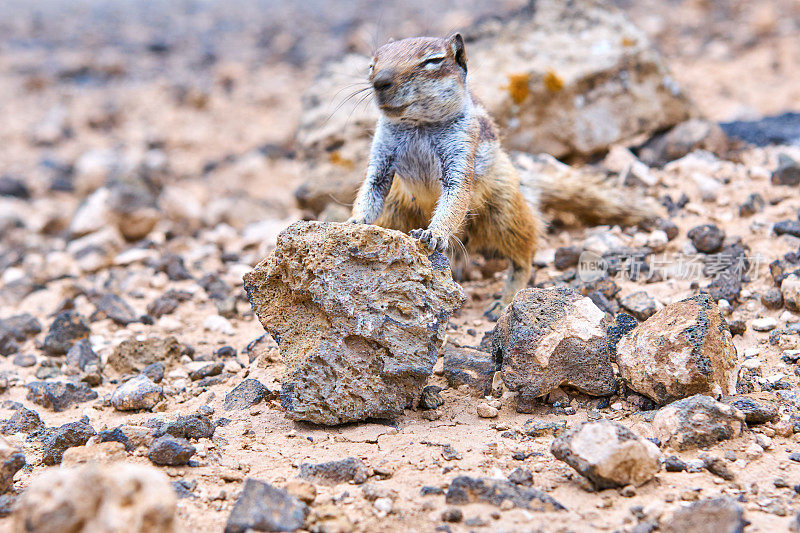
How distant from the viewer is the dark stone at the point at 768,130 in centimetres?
638

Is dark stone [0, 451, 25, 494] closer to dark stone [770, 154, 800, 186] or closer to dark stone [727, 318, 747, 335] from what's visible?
dark stone [727, 318, 747, 335]

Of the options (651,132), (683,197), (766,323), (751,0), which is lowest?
(766,323)

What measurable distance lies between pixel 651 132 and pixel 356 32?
27.0ft

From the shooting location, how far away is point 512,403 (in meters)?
3.56

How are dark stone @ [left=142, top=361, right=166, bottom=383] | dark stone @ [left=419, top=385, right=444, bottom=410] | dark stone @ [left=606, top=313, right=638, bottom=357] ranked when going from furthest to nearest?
dark stone @ [left=142, top=361, right=166, bottom=383], dark stone @ [left=606, top=313, right=638, bottom=357], dark stone @ [left=419, top=385, right=444, bottom=410]

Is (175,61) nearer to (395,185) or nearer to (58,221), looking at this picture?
(58,221)

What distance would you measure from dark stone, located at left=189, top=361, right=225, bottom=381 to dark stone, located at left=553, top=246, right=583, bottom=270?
274cm

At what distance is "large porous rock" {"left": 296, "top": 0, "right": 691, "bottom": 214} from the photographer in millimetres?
6730

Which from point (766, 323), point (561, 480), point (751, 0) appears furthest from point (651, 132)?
point (751, 0)

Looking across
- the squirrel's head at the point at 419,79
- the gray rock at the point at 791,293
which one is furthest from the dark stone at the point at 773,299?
the squirrel's head at the point at 419,79

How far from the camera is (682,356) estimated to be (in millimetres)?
3166

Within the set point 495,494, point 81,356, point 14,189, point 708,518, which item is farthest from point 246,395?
point 14,189

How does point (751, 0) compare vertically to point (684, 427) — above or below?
above

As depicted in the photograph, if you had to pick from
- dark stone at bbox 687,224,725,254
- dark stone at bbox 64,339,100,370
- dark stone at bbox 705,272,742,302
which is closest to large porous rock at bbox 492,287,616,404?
dark stone at bbox 705,272,742,302
